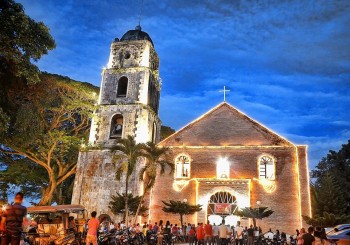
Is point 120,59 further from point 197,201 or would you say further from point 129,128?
point 197,201

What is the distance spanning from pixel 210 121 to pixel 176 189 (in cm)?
632

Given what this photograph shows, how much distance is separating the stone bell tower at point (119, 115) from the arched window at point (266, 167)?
30.5ft

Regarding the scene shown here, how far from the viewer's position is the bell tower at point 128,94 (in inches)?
1102

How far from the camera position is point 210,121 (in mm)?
28172

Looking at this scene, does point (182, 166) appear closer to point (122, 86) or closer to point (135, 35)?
point (122, 86)

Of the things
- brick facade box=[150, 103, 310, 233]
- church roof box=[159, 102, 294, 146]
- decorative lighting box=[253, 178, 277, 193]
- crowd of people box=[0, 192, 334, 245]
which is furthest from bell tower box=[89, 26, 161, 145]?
decorative lighting box=[253, 178, 277, 193]

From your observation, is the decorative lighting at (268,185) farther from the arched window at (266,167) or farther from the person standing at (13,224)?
the person standing at (13,224)

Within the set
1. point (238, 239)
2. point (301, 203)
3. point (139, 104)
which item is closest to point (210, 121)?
point (139, 104)

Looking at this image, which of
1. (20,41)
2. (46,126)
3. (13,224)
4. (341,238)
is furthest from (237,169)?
(13,224)

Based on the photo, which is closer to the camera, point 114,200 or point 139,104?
point 114,200

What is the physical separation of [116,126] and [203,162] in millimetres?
8316

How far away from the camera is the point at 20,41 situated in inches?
585

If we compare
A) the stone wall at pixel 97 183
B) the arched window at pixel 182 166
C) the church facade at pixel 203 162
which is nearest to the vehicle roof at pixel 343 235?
the church facade at pixel 203 162

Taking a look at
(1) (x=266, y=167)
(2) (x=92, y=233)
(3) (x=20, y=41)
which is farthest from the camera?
(1) (x=266, y=167)
